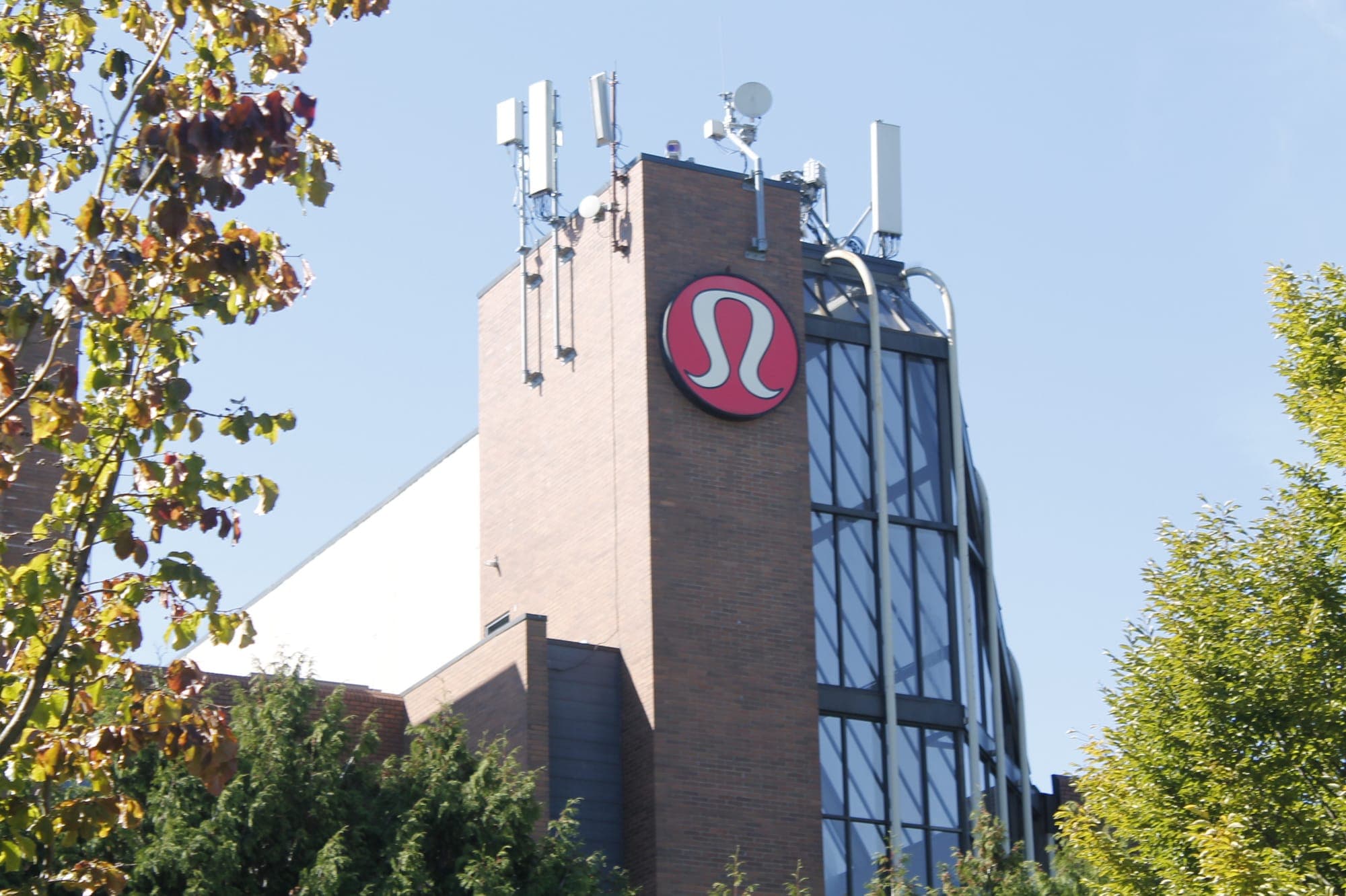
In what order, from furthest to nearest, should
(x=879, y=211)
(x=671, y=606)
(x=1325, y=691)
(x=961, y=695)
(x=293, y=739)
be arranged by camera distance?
(x=879, y=211)
(x=961, y=695)
(x=671, y=606)
(x=293, y=739)
(x=1325, y=691)

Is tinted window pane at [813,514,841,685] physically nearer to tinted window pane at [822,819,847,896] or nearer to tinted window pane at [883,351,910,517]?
tinted window pane at [883,351,910,517]

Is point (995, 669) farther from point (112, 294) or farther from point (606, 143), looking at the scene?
point (112, 294)

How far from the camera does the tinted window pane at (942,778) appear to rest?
105ft

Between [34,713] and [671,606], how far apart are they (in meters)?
20.2

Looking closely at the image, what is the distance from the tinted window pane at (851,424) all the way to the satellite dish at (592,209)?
178 inches

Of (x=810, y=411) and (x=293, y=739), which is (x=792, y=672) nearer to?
(x=810, y=411)

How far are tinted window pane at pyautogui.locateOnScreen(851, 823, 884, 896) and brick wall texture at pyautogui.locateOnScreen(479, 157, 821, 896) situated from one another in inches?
30.0

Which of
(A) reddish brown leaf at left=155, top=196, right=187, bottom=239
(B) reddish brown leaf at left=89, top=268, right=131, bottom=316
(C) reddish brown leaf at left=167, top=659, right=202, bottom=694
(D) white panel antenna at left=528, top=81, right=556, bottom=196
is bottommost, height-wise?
(C) reddish brown leaf at left=167, top=659, right=202, bottom=694

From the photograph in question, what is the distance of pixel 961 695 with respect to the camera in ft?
109

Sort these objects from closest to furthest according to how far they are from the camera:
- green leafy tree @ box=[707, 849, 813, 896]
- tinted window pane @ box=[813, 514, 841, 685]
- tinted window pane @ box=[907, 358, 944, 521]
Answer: green leafy tree @ box=[707, 849, 813, 896], tinted window pane @ box=[813, 514, 841, 685], tinted window pane @ box=[907, 358, 944, 521]

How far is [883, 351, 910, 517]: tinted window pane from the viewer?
111ft

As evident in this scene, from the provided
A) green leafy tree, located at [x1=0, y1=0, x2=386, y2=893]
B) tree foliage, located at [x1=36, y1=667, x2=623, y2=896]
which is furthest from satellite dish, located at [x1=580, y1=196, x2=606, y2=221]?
green leafy tree, located at [x1=0, y1=0, x2=386, y2=893]

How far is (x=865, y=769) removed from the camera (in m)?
31.6

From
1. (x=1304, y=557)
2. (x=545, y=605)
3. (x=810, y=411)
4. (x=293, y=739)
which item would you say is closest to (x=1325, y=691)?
(x=1304, y=557)
